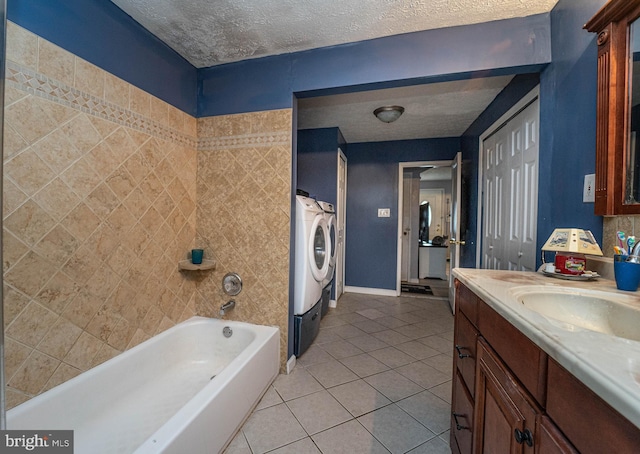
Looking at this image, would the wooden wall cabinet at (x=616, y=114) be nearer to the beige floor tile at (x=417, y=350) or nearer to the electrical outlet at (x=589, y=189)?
the electrical outlet at (x=589, y=189)

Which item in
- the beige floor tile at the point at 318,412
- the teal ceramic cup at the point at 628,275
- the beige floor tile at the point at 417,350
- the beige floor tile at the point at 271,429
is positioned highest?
the teal ceramic cup at the point at 628,275

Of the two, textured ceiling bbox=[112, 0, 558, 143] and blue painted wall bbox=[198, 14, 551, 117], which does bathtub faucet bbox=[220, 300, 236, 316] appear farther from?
textured ceiling bbox=[112, 0, 558, 143]

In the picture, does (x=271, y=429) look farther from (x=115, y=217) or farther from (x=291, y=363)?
(x=115, y=217)

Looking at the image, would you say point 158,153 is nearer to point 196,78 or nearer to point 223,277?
point 196,78

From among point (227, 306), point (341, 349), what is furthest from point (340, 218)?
point (227, 306)

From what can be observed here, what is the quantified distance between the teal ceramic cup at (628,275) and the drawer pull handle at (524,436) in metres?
0.68

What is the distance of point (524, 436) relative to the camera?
620 millimetres

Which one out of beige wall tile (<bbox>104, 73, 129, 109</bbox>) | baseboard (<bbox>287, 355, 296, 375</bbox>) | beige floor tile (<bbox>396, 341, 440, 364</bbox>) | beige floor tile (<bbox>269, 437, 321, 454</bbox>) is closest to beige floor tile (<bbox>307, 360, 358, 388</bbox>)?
baseboard (<bbox>287, 355, 296, 375</bbox>)

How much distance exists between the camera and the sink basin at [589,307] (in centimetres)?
78

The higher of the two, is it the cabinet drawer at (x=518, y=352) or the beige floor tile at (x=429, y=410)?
the cabinet drawer at (x=518, y=352)

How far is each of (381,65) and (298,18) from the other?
57 cm

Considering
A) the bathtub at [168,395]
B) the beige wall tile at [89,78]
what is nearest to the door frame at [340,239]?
the bathtub at [168,395]

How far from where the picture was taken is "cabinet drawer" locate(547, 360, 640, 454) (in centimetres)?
39

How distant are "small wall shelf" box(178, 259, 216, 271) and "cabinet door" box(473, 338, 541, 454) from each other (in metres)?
1.71
